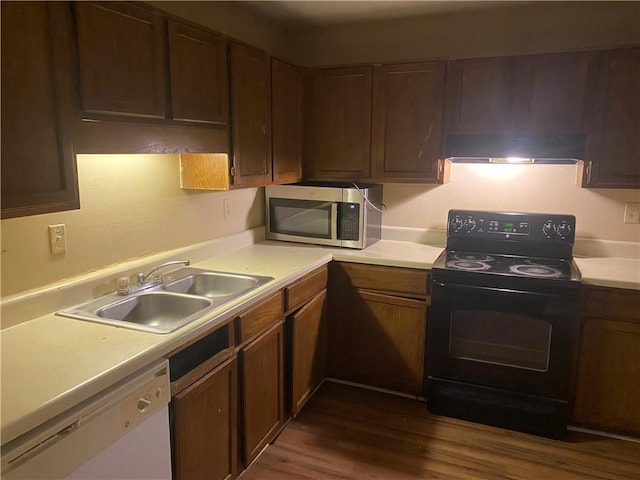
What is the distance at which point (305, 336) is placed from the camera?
8.58ft

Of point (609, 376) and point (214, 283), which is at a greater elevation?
point (214, 283)

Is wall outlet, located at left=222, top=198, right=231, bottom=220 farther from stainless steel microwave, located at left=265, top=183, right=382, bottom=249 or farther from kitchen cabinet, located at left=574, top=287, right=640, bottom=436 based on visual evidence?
kitchen cabinet, located at left=574, top=287, right=640, bottom=436

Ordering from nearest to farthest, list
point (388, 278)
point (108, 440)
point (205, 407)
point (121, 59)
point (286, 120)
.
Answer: point (108, 440) → point (121, 59) → point (205, 407) → point (388, 278) → point (286, 120)

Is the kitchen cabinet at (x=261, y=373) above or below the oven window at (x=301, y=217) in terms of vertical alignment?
below

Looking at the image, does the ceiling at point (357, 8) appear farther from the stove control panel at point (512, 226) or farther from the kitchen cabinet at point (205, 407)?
the kitchen cabinet at point (205, 407)

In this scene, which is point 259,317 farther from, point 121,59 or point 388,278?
point 121,59

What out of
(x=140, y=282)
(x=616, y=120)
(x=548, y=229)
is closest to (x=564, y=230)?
(x=548, y=229)

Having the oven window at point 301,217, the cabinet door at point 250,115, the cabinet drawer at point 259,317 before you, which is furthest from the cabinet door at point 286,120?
the cabinet drawer at point 259,317

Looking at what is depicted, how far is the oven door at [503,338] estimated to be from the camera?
7.97 feet

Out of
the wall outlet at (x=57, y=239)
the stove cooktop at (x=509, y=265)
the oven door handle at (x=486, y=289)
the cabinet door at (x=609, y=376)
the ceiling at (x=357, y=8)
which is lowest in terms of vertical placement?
the cabinet door at (x=609, y=376)

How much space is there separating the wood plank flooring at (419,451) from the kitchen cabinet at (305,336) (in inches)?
7.0

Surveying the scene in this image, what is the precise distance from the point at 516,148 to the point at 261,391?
1.87 m

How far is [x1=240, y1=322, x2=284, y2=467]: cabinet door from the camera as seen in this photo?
6.81ft

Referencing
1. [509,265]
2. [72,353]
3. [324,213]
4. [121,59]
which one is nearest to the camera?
[72,353]
